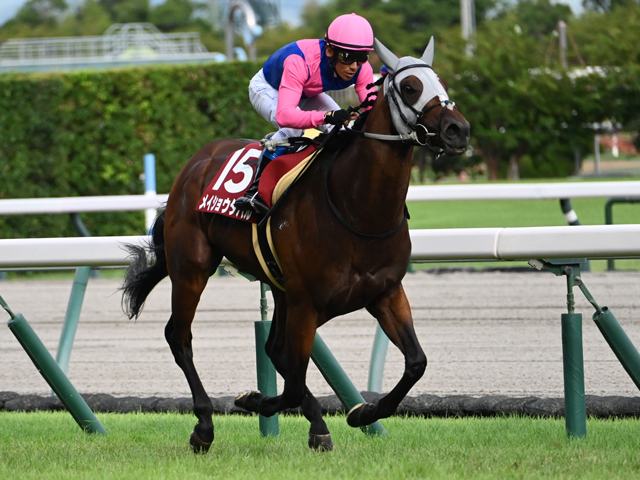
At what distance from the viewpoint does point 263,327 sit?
3.88 m

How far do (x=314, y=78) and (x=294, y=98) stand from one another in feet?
0.59

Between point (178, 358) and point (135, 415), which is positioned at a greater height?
point (178, 358)

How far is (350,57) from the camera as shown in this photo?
3.48 meters

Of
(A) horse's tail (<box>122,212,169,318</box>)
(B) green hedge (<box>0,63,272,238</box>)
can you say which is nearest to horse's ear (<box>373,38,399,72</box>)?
(A) horse's tail (<box>122,212,169,318</box>)

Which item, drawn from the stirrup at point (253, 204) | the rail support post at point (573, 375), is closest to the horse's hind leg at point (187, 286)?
the stirrup at point (253, 204)

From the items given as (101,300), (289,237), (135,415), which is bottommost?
(101,300)

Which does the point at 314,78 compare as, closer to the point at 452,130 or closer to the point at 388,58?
the point at 388,58

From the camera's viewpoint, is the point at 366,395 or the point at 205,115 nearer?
the point at 366,395

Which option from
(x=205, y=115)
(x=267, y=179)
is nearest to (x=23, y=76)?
(x=205, y=115)

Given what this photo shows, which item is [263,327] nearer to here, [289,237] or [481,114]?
[289,237]

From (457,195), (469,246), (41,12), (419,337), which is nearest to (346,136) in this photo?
(469,246)

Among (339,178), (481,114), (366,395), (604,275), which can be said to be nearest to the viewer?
(339,178)

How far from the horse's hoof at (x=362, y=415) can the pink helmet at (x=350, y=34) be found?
51.3 inches

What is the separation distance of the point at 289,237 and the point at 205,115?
340 inches
